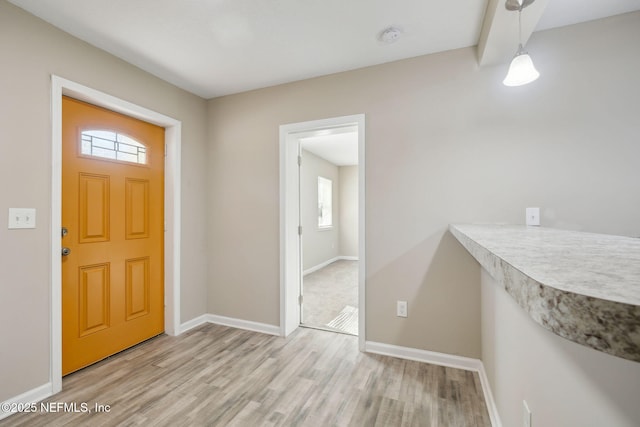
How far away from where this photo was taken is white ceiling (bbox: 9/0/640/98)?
5.37 feet

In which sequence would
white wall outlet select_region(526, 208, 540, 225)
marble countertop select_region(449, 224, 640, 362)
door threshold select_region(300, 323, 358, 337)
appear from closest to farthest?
marble countertop select_region(449, 224, 640, 362) → white wall outlet select_region(526, 208, 540, 225) → door threshold select_region(300, 323, 358, 337)

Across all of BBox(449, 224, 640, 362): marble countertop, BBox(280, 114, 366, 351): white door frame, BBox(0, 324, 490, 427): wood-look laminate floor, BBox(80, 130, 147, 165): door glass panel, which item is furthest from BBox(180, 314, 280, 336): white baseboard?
BBox(449, 224, 640, 362): marble countertop

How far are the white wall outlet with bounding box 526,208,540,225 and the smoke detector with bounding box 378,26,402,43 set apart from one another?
1582 mm

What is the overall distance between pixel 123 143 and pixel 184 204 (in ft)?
2.48

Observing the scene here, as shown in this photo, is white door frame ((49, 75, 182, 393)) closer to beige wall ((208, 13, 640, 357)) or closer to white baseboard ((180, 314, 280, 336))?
white baseboard ((180, 314, 280, 336))

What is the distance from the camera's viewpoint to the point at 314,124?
2.51 m

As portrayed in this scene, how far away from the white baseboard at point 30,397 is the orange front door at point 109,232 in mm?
195

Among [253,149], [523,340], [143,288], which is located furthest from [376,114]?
[143,288]

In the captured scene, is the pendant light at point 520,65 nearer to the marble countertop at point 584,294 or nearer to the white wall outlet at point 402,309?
the marble countertop at point 584,294

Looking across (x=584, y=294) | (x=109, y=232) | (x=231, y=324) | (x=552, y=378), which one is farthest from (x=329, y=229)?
(x=584, y=294)

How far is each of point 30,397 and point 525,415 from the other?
2.70 meters

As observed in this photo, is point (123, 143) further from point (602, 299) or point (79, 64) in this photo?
point (602, 299)

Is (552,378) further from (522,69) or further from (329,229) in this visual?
(329,229)

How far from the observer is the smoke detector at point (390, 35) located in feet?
6.11
